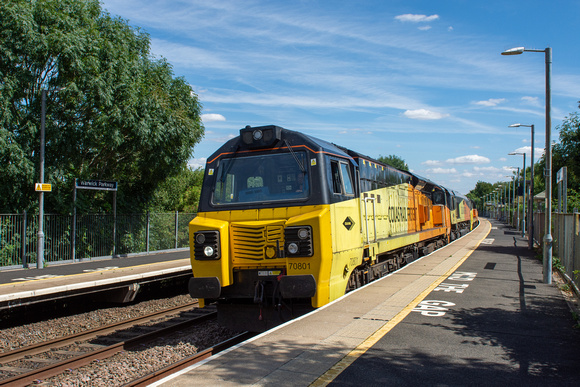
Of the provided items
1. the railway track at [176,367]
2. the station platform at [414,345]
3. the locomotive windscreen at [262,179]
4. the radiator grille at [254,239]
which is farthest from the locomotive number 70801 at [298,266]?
the railway track at [176,367]

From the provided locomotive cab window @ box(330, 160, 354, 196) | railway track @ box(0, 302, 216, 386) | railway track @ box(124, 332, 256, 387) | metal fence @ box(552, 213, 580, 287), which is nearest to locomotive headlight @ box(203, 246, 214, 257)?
railway track @ box(124, 332, 256, 387)

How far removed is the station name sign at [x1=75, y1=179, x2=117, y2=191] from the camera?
18547 millimetres

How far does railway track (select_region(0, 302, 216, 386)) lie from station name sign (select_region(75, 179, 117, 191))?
9109 millimetres

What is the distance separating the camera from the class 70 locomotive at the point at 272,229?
24.2 feet

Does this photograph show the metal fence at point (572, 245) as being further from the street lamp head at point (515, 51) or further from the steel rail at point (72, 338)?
the steel rail at point (72, 338)

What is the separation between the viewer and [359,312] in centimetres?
825

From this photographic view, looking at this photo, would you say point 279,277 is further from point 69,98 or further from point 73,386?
point 69,98

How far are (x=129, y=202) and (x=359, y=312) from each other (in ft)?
57.9

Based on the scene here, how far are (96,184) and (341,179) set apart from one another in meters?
13.9

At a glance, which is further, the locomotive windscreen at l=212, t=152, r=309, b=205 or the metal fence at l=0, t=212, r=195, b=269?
the metal fence at l=0, t=212, r=195, b=269

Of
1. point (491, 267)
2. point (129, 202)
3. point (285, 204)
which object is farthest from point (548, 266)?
point (129, 202)

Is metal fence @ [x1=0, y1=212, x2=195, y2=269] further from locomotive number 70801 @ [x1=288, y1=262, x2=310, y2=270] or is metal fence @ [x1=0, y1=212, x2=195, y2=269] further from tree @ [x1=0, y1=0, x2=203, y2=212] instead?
locomotive number 70801 @ [x1=288, y1=262, x2=310, y2=270]

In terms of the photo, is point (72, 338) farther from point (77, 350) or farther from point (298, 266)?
point (298, 266)

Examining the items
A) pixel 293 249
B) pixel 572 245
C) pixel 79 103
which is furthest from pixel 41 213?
pixel 572 245
